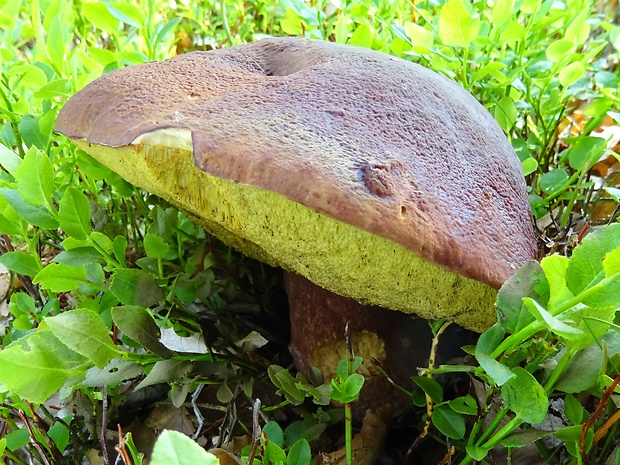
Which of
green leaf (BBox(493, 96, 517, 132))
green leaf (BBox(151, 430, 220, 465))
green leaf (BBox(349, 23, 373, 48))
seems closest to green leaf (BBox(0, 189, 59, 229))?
green leaf (BBox(151, 430, 220, 465))

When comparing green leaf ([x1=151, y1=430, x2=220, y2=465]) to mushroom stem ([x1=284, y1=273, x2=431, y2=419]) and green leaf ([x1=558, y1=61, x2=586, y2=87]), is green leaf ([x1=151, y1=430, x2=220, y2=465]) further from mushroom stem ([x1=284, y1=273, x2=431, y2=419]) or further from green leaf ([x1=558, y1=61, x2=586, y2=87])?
green leaf ([x1=558, y1=61, x2=586, y2=87])

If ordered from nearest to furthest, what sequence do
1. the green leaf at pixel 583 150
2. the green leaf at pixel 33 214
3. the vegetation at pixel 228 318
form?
the vegetation at pixel 228 318
the green leaf at pixel 33 214
the green leaf at pixel 583 150

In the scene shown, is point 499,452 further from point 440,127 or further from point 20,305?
point 20,305

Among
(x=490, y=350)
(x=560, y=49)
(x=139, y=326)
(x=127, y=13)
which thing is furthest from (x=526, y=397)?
(x=127, y=13)

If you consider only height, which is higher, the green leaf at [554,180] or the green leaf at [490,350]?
the green leaf at [554,180]

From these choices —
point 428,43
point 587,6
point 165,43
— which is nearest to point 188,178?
point 428,43

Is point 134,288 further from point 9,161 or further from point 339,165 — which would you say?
point 339,165

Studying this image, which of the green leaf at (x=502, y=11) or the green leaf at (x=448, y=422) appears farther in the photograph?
the green leaf at (x=502, y=11)

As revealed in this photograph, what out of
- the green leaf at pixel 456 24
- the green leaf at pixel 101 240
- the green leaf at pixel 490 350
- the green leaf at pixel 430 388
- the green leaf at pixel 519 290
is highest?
the green leaf at pixel 456 24

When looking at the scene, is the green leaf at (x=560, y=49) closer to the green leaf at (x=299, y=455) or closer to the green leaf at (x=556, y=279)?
the green leaf at (x=556, y=279)

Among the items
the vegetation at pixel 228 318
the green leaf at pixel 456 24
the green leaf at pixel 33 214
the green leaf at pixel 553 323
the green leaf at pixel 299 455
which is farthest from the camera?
the green leaf at pixel 456 24

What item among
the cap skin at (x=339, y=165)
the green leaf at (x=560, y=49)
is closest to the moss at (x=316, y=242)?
the cap skin at (x=339, y=165)
